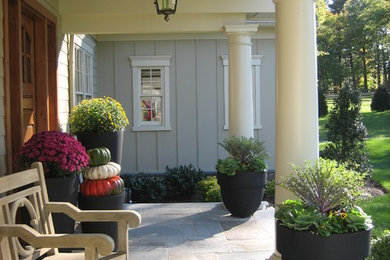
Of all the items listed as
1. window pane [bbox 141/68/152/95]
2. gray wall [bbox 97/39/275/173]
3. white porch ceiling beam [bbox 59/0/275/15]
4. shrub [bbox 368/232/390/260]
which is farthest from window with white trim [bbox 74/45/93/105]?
shrub [bbox 368/232/390/260]

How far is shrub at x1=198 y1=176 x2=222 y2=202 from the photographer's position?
7094mm

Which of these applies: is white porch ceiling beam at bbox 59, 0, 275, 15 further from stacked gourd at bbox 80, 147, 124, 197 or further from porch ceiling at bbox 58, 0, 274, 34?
stacked gourd at bbox 80, 147, 124, 197

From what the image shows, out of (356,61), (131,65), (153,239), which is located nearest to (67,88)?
(153,239)

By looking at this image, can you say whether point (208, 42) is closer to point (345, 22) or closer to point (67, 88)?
point (67, 88)

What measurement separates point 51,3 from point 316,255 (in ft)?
14.8

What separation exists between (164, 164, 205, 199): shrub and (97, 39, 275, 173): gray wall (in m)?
1.49

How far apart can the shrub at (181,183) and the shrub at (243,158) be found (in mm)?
2803

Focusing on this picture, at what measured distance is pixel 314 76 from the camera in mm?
3500

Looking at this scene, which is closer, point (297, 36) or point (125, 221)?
point (125, 221)

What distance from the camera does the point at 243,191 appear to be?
5.60 meters

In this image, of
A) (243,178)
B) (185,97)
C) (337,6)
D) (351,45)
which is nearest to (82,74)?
(185,97)

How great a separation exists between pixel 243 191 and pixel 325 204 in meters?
2.81

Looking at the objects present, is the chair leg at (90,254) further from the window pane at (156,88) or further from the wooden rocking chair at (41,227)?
the window pane at (156,88)

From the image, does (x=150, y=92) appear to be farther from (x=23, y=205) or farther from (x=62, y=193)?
(x=23, y=205)
